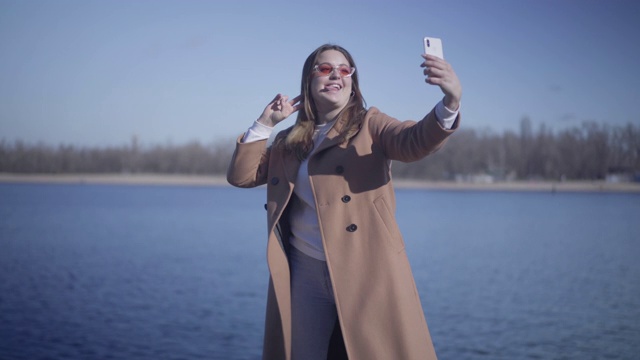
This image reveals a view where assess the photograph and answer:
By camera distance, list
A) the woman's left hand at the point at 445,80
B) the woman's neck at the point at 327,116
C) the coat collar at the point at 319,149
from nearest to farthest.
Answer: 1. the woman's left hand at the point at 445,80
2. the coat collar at the point at 319,149
3. the woman's neck at the point at 327,116

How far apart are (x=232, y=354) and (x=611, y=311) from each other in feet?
24.3

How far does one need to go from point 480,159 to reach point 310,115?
86.0 metres

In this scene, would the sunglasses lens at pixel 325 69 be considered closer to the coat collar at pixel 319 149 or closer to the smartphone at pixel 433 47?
the coat collar at pixel 319 149

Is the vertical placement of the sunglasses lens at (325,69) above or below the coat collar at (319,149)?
above

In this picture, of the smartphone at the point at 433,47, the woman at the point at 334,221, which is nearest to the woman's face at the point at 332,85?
the woman at the point at 334,221

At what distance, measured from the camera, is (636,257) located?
19.6 meters

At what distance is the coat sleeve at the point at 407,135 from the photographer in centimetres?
210

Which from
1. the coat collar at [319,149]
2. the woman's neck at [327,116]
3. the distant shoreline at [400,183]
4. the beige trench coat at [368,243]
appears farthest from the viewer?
the distant shoreline at [400,183]

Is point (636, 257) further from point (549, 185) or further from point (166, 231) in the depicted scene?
point (549, 185)

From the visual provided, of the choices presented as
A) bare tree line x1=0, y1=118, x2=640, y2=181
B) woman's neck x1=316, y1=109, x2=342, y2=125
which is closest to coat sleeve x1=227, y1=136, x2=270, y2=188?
woman's neck x1=316, y1=109, x2=342, y2=125

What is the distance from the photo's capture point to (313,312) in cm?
248

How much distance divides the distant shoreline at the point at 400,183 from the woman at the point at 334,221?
255 feet

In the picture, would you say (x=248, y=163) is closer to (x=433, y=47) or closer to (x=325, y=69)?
(x=325, y=69)

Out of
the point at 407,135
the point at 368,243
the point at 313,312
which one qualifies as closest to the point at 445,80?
the point at 407,135
